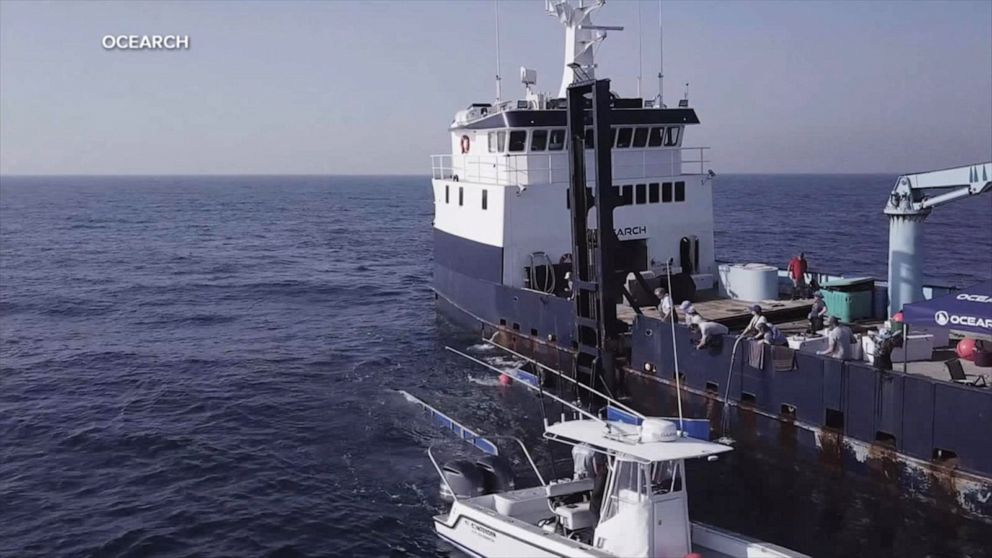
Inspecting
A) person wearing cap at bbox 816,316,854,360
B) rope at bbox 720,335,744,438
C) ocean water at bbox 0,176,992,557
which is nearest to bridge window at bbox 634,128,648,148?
ocean water at bbox 0,176,992,557

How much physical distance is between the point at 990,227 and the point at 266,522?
82.1m

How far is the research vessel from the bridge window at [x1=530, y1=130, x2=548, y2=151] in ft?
0.14

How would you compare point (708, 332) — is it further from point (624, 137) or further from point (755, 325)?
point (624, 137)

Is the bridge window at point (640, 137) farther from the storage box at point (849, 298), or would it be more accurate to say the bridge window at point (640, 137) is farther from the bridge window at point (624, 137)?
the storage box at point (849, 298)

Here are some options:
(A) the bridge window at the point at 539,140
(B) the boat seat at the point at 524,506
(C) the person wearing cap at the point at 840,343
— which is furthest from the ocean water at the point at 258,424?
(A) the bridge window at the point at 539,140

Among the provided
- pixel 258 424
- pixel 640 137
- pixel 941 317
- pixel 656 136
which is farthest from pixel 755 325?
pixel 258 424

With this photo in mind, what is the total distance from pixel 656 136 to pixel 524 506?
1858 centimetres

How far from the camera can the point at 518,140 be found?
29484 mm

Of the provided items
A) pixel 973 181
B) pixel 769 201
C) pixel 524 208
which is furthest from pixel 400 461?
pixel 769 201

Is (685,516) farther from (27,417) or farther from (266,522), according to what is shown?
(27,417)

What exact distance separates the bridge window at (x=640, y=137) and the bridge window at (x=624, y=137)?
24 centimetres

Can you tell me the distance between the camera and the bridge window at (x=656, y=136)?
30.5m

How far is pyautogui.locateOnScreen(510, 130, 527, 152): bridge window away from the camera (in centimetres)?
2938

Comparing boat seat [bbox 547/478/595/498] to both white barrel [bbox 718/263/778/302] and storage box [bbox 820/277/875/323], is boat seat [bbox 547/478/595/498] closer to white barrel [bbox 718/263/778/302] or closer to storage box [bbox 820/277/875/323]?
storage box [bbox 820/277/875/323]
